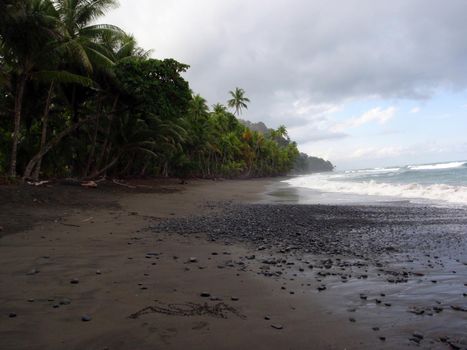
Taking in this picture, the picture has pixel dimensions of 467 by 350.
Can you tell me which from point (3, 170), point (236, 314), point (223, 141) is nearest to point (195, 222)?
point (236, 314)

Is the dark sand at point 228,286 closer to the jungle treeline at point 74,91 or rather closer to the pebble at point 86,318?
the pebble at point 86,318

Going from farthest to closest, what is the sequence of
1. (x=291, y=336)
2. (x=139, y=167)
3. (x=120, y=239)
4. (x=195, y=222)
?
(x=139, y=167)
(x=195, y=222)
(x=120, y=239)
(x=291, y=336)

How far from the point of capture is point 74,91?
65.1 ft

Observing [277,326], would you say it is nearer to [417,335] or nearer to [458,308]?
[417,335]

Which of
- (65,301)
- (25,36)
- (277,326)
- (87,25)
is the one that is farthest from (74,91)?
(277,326)

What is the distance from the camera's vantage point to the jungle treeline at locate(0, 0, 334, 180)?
14438mm

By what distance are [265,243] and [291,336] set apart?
412 cm

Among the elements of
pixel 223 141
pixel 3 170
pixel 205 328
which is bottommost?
pixel 205 328

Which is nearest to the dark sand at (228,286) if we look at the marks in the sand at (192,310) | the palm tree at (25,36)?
the marks in the sand at (192,310)

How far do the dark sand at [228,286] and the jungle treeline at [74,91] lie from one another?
8.33 meters

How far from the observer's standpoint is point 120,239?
23.6 feet

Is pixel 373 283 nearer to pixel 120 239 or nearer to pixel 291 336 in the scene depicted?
pixel 291 336

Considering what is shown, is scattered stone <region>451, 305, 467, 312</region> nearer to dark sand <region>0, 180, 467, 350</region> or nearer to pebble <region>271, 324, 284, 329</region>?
dark sand <region>0, 180, 467, 350</region>

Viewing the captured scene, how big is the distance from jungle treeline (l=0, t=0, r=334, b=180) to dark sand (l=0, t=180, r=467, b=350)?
833 cm
